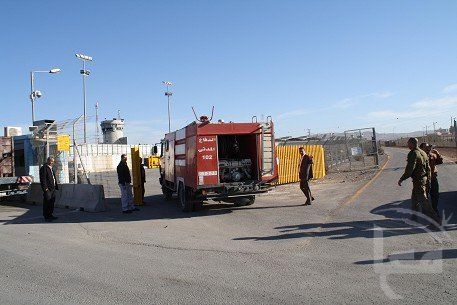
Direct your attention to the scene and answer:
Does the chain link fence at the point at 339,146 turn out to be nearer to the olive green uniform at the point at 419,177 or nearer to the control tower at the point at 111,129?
the olive green uniform at the point at 419,177

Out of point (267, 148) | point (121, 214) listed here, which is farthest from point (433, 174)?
point (121, 214)

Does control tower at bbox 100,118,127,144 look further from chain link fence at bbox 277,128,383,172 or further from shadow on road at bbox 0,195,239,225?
shadow on road at bbox 0,195,239,225

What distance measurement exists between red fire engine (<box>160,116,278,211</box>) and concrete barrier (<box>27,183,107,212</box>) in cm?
260

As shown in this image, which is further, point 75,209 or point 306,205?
point 75,209

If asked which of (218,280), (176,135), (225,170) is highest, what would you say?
(176,135)

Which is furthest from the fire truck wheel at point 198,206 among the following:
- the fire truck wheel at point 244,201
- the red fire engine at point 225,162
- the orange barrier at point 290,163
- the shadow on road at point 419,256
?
the orange barrier at point 290,163

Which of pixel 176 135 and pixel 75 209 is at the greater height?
pixel 176 135

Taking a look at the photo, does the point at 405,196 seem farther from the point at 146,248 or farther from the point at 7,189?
the point at 7,189

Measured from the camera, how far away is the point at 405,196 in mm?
13430

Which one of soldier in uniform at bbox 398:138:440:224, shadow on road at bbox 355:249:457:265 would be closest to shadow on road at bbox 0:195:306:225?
soldier in uniform at bbox 398:138:440:224

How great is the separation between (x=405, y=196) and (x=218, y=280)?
9135mm

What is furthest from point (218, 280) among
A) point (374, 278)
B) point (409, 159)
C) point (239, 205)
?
point (239, 205)

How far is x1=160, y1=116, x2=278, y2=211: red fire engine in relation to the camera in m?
12.6

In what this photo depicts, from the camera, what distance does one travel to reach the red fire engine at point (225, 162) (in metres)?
12.6
